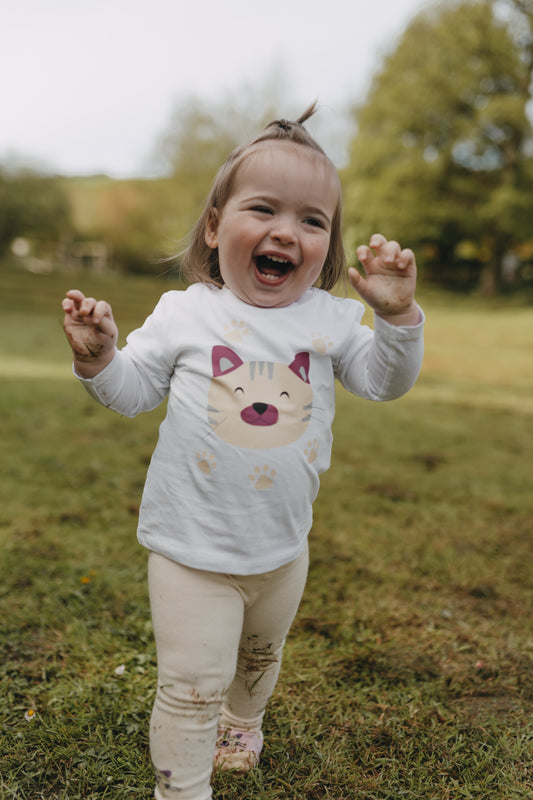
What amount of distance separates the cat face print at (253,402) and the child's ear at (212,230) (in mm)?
336

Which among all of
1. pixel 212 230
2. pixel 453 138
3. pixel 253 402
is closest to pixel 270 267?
pixel 212 230

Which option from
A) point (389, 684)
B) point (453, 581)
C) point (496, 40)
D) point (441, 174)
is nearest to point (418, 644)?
point (389, 684)

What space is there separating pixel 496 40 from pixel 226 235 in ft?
85.8

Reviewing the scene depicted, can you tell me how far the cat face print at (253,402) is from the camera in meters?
1.59

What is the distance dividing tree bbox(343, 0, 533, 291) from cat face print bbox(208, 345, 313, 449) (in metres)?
22.2

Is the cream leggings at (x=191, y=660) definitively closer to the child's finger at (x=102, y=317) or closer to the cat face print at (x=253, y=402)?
the cat face print at (x=253, y=402)

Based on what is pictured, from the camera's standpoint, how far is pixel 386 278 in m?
1.54

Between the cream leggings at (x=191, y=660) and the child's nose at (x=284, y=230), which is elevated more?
the child's nose at (x=284, y=230)

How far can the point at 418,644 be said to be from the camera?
258 cm

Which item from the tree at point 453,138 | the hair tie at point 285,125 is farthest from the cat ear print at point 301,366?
the tree at point 453,138

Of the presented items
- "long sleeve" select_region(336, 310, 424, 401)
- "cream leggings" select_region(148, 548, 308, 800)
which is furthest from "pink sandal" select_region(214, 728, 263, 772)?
"long sleeve" select_region(336, 310, 424, 401)

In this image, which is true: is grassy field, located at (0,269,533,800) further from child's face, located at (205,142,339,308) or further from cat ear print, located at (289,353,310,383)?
child's face, located at (205,142,339,308)

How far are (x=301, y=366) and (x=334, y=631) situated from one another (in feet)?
4.49

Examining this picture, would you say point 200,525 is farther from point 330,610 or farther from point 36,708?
point 330,610
